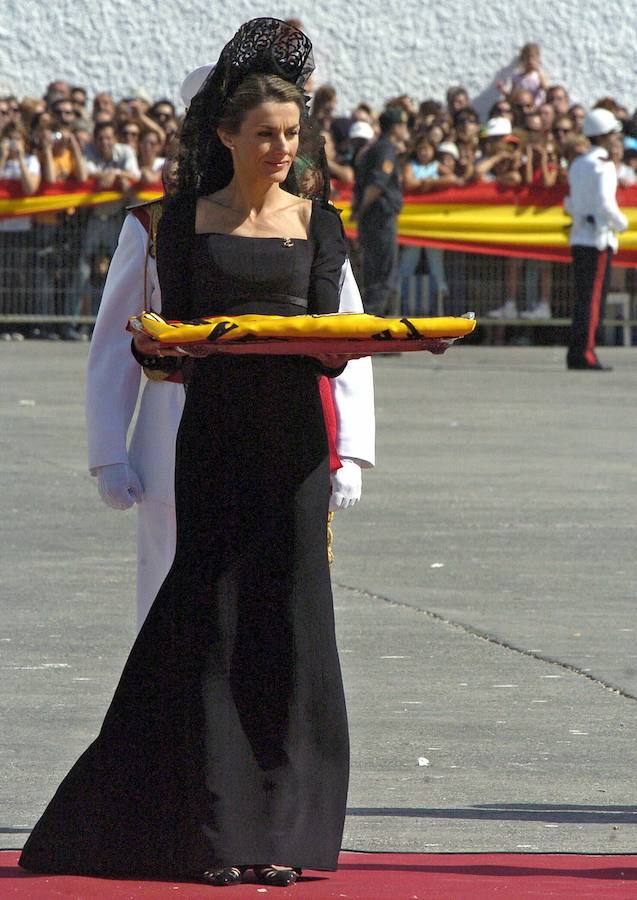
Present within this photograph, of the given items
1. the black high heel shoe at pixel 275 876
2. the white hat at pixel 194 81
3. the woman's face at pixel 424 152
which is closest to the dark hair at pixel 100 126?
the woman's face at pixel 424 152

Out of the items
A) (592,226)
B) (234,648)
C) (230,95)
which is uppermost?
(230,95)

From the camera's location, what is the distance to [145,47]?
30.4m

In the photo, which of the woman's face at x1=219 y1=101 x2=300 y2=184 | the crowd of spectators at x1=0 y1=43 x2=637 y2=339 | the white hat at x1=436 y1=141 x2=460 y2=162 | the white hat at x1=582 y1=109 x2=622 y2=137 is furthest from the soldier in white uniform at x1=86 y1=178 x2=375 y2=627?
the white hat at x1=436 y1=141 x2=460 y2=162

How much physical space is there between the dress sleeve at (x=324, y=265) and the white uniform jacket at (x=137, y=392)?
0.33 feet

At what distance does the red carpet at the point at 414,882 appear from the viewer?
450 cm

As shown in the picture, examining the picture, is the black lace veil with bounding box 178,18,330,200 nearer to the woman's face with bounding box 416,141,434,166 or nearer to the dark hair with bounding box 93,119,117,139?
A: the dark hair with bounding box 93,119,117,139

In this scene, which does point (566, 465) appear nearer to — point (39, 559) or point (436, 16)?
point (39, 559)

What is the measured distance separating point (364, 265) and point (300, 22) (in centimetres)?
1140

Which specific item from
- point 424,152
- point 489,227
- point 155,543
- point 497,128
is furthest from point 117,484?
point 497,128

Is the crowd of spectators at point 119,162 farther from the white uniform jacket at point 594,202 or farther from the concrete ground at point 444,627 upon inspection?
the concrete ground at point 444,627

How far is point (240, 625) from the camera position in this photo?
463 centimetres

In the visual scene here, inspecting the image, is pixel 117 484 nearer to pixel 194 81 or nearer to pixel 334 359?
pixel 334 359

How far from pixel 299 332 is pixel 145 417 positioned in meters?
0.75

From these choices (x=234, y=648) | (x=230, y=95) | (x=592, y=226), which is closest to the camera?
(x=234, y=648)
